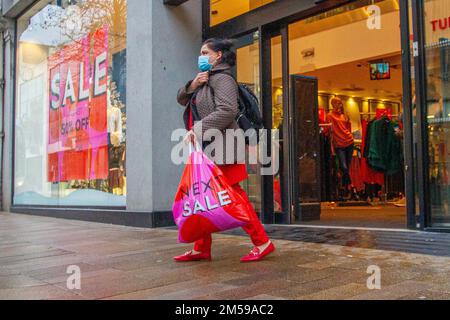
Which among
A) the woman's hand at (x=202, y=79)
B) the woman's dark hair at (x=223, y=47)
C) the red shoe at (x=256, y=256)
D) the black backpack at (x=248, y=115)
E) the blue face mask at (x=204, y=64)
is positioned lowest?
the red shoe at (x=256, y=256)

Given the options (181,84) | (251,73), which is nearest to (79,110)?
(181,84)

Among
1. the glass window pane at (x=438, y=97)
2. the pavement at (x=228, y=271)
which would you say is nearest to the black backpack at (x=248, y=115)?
the pavement at (x=228, y=271)

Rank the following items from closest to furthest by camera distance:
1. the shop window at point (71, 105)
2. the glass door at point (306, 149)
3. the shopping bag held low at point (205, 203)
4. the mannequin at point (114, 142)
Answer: the shopping bag held low at point (205, 203) → the glass door at point (306, 149) → the mannequin at point (114, 142) → the shop window at point (71, 105)

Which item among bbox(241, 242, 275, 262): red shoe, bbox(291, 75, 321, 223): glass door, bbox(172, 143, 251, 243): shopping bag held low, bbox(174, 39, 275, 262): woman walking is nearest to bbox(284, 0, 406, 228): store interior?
bbox(291, 75, 321, 223): glass door

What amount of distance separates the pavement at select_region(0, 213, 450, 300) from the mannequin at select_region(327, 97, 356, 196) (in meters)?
5.12

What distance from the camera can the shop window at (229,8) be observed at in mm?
7285

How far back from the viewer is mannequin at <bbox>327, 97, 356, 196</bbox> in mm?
10758

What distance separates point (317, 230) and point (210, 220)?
268cm

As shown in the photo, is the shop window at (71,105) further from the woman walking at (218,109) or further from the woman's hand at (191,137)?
the woman's hand at (191,137)

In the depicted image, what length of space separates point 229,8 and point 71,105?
4080mm

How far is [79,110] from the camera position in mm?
9727

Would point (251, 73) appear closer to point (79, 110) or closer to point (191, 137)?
point (191, 137)

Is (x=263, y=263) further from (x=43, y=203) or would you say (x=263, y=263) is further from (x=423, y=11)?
(x=43, y=203)

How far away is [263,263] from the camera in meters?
4.07
